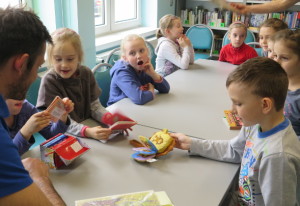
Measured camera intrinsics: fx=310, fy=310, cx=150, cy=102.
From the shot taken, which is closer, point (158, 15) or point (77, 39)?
point (77, 39)

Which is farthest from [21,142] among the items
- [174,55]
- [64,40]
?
[174,55]

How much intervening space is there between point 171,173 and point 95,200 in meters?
0.34

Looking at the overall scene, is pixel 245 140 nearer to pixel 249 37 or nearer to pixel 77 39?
pixel 77 39

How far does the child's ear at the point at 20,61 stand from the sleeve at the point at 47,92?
33.5 inches

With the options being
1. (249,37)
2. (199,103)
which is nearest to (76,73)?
(199,103)

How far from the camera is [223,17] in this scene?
536 cm

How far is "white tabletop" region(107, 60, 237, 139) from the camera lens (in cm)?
170

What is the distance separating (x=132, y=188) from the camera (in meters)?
1.18

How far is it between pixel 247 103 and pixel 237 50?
2283 millimetres

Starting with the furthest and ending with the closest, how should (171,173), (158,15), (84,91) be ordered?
(158,15) → (84,91) → (171,173)

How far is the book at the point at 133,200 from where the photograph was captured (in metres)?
1.09

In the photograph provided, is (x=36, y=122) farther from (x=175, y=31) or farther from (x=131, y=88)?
(x=175, y=31)

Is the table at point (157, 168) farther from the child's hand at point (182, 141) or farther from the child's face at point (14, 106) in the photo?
the child's face at point (14, 106)

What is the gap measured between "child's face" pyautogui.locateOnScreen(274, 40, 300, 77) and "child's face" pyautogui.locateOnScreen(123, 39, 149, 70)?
90cm
